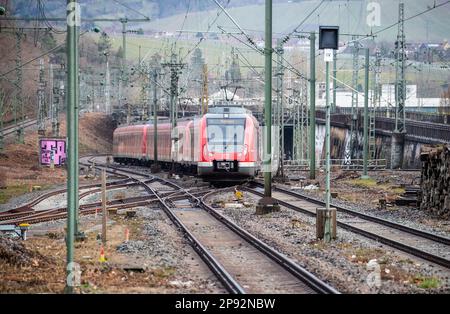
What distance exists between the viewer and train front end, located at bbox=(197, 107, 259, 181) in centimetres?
4231

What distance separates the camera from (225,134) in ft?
139

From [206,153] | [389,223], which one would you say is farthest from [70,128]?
[206,153]

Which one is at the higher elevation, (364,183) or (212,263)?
(212,263)

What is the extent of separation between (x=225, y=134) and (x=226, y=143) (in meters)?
0.37

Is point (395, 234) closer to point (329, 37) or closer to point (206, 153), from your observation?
point (329, 37)

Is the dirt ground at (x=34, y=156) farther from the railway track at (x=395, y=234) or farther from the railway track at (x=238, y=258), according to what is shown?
the railway track at (x=395, y=234)

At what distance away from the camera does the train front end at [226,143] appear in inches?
1666

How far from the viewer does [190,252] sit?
20.0 m

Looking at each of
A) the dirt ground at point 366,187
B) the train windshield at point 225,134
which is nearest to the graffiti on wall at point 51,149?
the dirt ground at point 366,187

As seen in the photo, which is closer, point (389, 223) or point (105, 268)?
point (105, 268)

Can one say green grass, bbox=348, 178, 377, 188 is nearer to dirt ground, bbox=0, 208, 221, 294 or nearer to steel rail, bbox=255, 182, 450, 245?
steel rail, bbox=255, 182, 450, 245
